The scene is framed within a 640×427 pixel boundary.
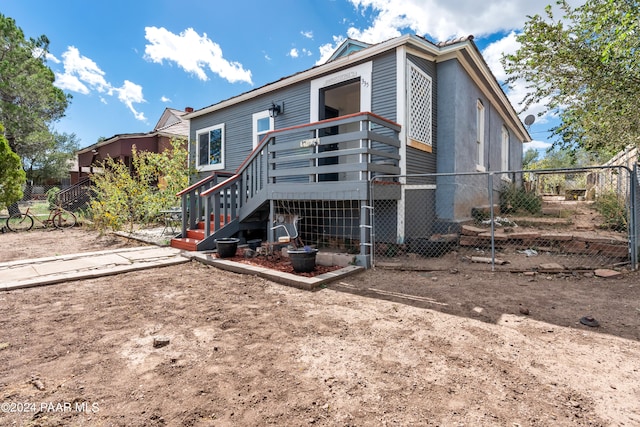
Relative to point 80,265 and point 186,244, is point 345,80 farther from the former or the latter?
point 80,265

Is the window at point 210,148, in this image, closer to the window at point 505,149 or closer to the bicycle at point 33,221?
the bicycle at point 33,221

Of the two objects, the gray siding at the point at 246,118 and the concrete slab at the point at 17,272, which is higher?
the gray siding at the point at 246,118

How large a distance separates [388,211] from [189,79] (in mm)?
25507

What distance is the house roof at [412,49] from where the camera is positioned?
589 cm

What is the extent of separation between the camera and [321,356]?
2215 mm

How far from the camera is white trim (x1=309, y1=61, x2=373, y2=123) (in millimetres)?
6316

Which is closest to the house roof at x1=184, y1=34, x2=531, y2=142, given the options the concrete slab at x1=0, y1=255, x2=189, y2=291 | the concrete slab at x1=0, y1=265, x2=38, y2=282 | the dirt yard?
the dirt yard

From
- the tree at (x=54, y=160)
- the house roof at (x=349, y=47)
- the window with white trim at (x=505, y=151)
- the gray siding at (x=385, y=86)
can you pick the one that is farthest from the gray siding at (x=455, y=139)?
the tree at (x=54, y=160)

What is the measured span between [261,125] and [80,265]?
17.8ft

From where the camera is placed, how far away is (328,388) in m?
1.82

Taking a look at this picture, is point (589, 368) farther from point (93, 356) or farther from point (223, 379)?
point (93, 356)

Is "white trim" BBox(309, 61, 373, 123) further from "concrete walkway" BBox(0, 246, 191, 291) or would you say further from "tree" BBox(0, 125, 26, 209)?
"tree" BBox(0, 125, 26, 209)

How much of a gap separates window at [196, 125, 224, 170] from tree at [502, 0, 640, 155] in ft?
26.4

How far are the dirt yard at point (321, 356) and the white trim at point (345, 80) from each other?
4.16m
